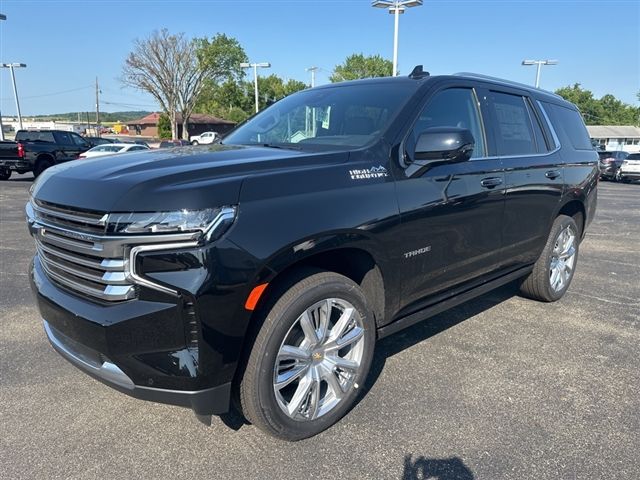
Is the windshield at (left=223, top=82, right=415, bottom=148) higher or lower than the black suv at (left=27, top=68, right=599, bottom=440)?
higher

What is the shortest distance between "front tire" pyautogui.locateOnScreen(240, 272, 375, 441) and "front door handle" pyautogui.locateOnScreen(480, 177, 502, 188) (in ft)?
4.55

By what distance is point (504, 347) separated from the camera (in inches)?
147

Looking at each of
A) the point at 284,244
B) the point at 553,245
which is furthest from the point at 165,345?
the point at 553,245

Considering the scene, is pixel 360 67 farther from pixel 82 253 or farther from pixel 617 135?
pixel 82 253

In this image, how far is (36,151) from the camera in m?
17.8

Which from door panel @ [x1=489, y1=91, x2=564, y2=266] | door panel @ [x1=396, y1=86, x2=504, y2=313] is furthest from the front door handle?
door panel @ [x1=489, y1=91, x2=564, y2=266]

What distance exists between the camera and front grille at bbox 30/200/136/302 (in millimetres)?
2039

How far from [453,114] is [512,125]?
2.83 ft

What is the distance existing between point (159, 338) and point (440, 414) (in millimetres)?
1708

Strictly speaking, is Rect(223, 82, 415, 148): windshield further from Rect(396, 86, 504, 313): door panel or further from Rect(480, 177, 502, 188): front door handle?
Rect(480, 177, 502, 188): front door handle

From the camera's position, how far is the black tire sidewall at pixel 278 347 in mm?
2279

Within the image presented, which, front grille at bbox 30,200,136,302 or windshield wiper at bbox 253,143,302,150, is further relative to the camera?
windshield wiper at bbox 253,143,302,150

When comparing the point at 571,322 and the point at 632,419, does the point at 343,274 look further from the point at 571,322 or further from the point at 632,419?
the point at 571,322

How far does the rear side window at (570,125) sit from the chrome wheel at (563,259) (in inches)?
36.2
